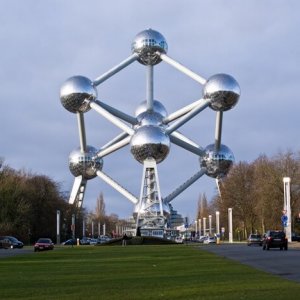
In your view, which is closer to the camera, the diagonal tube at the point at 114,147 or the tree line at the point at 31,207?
the diagonal tube at the point at 114,147

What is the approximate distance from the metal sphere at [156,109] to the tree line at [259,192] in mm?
11319

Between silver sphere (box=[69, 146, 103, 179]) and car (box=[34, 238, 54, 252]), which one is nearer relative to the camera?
car (box=[34, 238, 54, 252])

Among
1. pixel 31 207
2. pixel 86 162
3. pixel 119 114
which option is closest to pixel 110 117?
pixel 119 114

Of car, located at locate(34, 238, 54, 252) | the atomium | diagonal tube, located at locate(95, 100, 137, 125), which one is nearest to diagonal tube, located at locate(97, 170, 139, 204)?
the atomium

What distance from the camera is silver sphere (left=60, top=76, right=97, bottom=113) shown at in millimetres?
62000

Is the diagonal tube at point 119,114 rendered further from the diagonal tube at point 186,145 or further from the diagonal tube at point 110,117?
the diagonal tube at point 186,145

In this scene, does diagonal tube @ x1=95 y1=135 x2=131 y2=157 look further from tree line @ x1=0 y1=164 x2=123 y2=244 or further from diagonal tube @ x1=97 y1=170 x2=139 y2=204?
tree line @ x1=0 y1=164 x2=123 y2=244

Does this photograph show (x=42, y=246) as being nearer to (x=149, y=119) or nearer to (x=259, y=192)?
(x=149, y=119)

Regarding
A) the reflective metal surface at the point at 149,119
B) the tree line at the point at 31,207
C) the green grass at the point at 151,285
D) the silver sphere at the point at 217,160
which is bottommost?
the green grass at the point at 151,285

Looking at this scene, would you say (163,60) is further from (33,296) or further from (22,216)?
(33,296)

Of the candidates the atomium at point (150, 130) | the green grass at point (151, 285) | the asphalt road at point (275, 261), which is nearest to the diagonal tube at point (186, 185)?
the atomium at point (150, 130)

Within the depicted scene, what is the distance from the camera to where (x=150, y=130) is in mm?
59875

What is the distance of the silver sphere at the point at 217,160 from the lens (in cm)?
6806

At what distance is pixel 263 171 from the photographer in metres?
68.7
